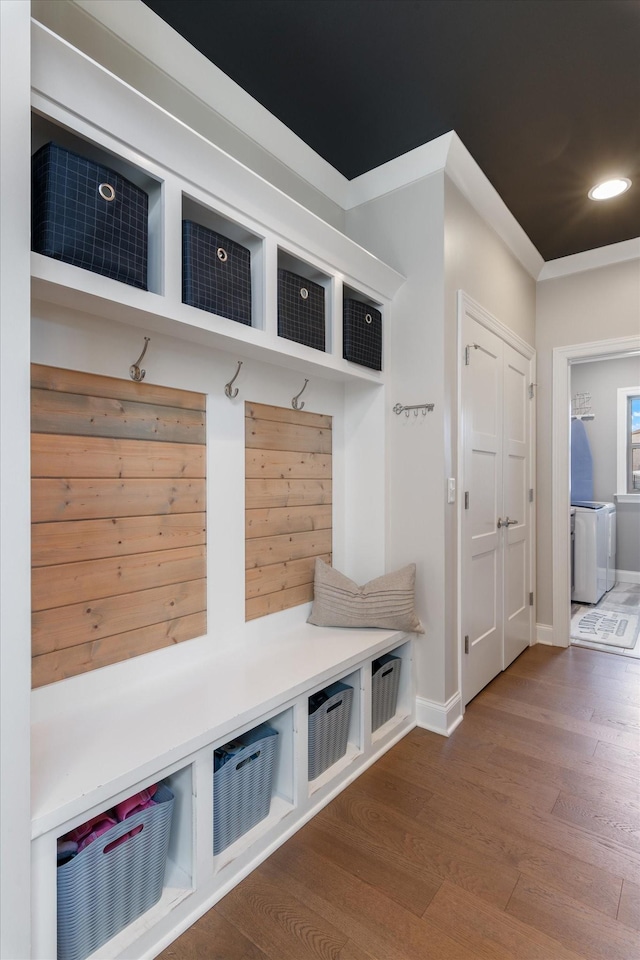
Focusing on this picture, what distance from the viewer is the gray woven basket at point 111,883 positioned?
3.76ft

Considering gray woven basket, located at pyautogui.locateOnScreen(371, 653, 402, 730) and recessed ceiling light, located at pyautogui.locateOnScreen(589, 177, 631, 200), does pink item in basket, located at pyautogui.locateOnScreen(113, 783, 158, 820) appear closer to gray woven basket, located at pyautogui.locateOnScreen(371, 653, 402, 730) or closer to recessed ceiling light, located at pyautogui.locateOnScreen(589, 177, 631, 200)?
gray woven basket, located at pyautogui.locateOnScreen(371, 653, 402, 730)

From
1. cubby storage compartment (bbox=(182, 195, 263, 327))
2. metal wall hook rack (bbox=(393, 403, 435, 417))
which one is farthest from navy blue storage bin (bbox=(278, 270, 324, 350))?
metal wall hook rack (bbox=(393, 403, 435, 417))

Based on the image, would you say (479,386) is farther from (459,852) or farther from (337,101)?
(459,852)

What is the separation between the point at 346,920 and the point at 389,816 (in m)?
0.44

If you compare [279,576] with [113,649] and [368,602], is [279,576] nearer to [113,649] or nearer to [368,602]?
[368,602]

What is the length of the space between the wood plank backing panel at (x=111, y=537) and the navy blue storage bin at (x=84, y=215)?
0.70m

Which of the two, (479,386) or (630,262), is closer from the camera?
(479,386)

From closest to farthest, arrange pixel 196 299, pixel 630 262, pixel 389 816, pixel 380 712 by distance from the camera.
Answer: pixel 196 299 → pixel 389 816 → pixel 380 712 → pixel 630 262

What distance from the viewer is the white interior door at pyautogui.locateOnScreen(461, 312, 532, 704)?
2.53m

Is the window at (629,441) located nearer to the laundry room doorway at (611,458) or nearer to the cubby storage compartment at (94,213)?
the laundry room doorway at (611,458)

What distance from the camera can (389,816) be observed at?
5.76ft

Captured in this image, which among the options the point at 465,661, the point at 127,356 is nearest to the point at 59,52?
the point at 127,356

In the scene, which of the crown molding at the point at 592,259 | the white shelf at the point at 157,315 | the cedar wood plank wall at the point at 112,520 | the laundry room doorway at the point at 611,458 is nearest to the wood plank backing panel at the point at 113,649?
the cedar wood plank wall at the point at 112,520

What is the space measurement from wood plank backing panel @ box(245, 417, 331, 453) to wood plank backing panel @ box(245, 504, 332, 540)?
268 millimetres
